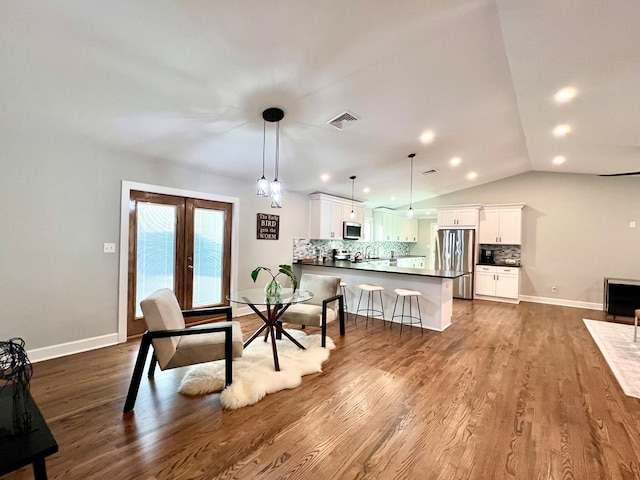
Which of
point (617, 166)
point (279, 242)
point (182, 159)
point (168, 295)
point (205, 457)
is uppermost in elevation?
point (617, 166)

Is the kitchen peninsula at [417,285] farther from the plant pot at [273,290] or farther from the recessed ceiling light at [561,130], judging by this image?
the recessed ceiling light at [561,130]

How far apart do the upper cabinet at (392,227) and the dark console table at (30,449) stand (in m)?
7.49

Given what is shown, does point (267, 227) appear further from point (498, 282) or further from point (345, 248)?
point (498, 282)

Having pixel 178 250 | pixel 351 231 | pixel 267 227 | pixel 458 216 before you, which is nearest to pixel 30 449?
pixel 178 250

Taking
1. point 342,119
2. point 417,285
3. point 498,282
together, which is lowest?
point 498,282

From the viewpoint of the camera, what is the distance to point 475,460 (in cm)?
178

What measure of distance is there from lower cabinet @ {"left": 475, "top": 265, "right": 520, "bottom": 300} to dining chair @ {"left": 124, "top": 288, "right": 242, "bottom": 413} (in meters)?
6.25

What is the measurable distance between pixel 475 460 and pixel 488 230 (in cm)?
632

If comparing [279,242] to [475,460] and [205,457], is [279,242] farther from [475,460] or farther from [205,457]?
[475,460]

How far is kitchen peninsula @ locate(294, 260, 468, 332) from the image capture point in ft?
14.4

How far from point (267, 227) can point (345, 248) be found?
2.61m

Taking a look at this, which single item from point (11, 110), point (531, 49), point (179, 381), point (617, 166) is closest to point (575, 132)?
point (617, 166)

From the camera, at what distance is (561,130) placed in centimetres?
416

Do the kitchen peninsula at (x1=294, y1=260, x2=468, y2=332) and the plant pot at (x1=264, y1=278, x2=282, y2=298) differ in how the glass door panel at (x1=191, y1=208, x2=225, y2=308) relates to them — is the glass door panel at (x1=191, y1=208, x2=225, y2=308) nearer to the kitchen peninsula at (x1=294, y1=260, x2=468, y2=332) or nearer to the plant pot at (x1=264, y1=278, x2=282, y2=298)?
the plant pot at (x1=264, y1=278, x2=282, y2=298)
